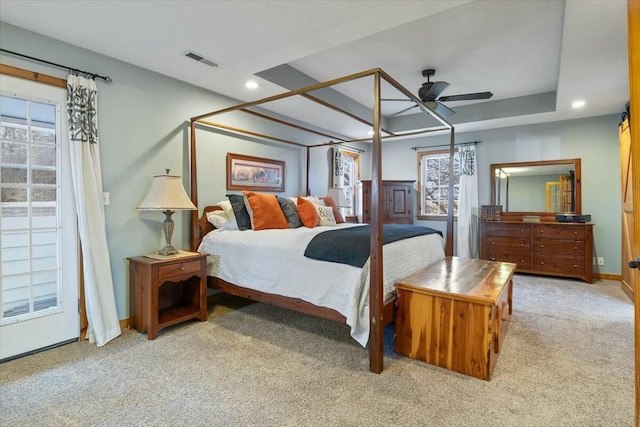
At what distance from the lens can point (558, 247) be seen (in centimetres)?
451

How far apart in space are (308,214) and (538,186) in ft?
12.6

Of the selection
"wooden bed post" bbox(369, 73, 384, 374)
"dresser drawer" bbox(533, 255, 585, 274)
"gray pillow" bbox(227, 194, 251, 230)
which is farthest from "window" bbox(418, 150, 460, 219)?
"wooden bed post" bbox(369, 73, 384, 374)

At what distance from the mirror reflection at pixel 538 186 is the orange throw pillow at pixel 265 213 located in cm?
390

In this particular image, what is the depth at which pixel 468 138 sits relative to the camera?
557cm

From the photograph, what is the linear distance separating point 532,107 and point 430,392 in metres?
4.32

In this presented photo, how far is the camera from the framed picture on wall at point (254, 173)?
12.6 ft

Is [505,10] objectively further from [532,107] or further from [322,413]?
[322,413]

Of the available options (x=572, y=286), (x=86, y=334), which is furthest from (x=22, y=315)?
(x=572, y=286)

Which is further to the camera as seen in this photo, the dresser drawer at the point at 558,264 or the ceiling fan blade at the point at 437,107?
the dresser drawer at the point at 558,264

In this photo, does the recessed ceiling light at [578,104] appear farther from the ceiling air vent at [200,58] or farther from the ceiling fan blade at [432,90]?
the ceiling air vent at [200,58]

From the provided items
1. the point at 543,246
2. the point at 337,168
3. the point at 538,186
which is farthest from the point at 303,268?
the point at 538,186

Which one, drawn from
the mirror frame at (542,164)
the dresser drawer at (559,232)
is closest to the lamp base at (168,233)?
the dresser drawer at (559,232)

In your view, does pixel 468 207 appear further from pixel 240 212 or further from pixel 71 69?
pixel 71 69

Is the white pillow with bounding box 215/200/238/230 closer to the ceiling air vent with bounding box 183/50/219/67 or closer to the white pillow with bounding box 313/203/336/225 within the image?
the white pillow with bounding box 313/203/336/225
